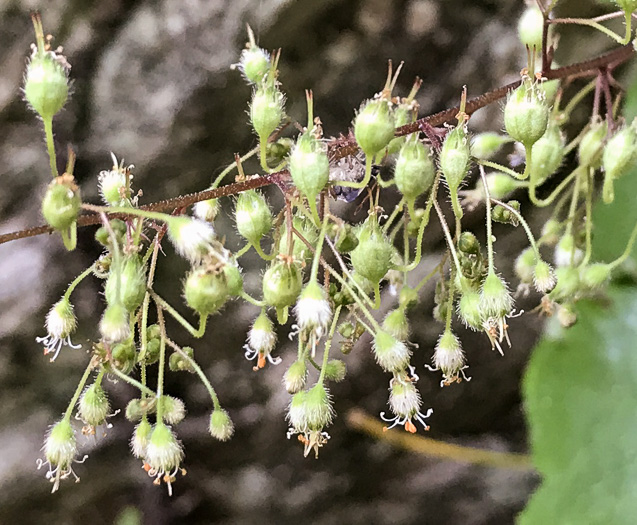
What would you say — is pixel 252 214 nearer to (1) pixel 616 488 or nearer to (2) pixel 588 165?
(2) pixel 588 165

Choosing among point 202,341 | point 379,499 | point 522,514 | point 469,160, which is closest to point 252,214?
point 469,160

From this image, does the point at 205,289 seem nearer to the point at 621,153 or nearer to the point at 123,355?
the point at 123,355

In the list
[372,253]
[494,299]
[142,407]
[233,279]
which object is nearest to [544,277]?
[494,299]

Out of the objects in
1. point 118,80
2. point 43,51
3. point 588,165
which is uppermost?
point 118,80

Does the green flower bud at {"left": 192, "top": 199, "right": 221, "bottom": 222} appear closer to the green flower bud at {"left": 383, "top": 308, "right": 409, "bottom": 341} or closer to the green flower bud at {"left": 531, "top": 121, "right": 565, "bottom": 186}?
the green flower bud at {"left": 383, "top": 308, "right": 409, "bottom": 341}

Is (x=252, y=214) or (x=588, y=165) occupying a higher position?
(x=588, y=165)

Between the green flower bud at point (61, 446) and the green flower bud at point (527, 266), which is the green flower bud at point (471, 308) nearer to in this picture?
the green flower bud at point (527, 266)

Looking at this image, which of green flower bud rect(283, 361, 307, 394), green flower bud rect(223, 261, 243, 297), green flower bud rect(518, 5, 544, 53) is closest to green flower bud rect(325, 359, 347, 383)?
green flower bud rect(283, 361, 307, 394)
